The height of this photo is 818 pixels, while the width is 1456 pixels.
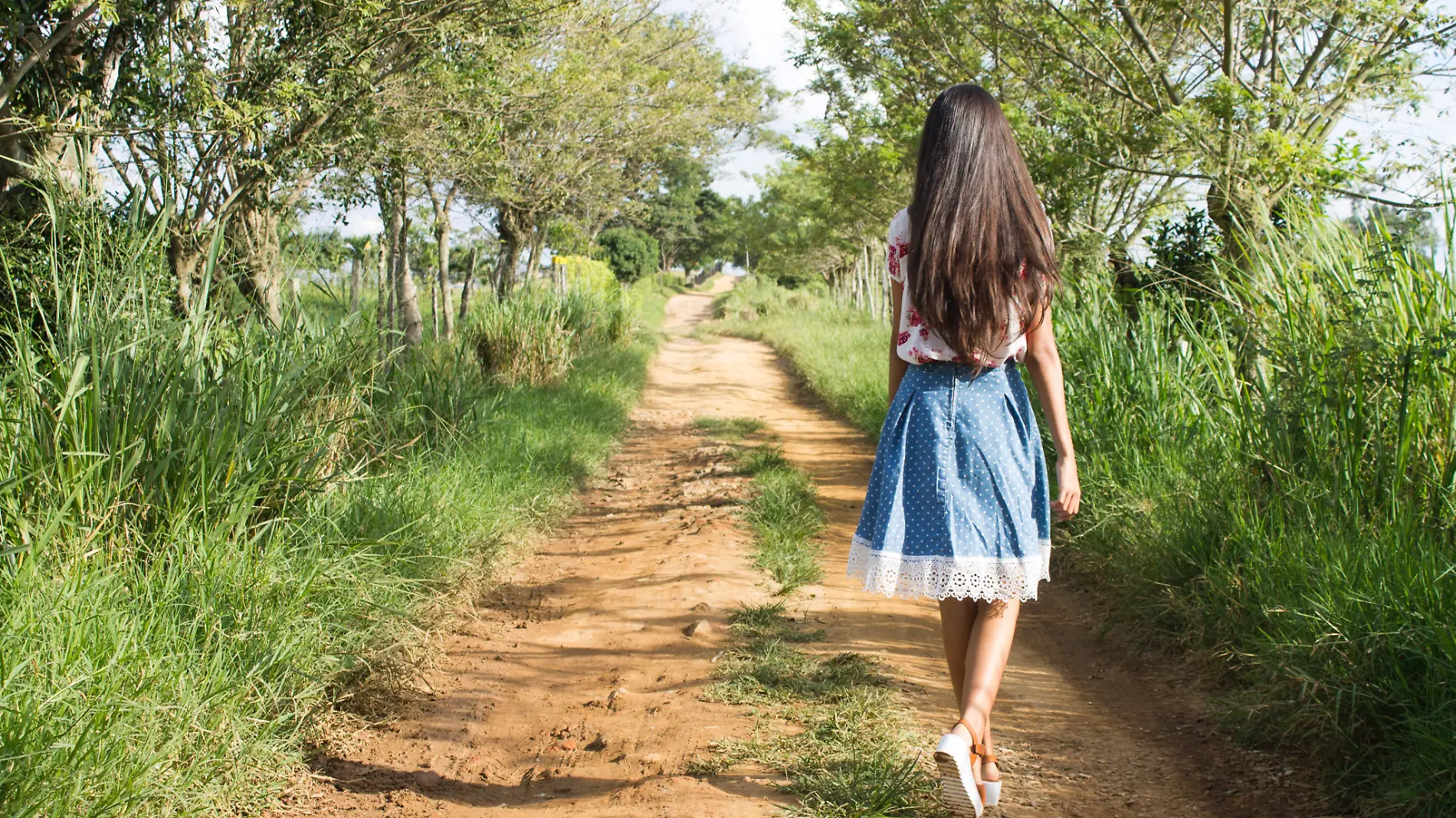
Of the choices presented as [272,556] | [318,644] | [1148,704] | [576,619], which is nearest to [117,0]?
[272,556]

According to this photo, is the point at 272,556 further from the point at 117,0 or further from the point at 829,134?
the point at 829,134

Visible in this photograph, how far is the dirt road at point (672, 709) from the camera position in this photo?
2957 millimetres

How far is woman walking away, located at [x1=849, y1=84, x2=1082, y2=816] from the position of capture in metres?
2.66

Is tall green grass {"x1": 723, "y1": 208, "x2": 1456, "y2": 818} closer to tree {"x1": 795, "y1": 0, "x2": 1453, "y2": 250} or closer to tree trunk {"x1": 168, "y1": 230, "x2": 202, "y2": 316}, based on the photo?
tree {"x1": 795, "y1": 0, "x2": 1453, "y2": 250}

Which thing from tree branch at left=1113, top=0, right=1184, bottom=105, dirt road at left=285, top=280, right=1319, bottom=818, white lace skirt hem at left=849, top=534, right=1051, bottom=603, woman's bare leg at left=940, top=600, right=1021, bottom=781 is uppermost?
tree branch at left=1113, top=0, right=1184, bottom=105

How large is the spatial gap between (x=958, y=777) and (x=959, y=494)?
0.68 meters

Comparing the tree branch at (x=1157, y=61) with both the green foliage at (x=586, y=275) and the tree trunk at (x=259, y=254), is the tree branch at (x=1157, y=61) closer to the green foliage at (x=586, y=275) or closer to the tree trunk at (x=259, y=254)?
the tree trunk at (x=259, y=254)

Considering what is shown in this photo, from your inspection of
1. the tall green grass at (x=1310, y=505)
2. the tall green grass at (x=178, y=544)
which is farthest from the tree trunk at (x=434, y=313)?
the tall green grass at (x=1310, y=505)

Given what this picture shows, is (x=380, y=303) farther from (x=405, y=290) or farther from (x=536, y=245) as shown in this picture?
(x=536, y=245)

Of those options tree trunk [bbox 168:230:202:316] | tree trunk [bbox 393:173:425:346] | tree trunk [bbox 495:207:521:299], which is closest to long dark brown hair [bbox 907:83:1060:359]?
tree trunk [bbox 168:230:202:316]

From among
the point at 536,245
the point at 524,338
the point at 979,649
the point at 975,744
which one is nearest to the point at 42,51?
the point at 979,649

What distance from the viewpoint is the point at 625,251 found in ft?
128

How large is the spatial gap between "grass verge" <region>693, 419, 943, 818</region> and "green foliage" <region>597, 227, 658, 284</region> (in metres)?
33.2

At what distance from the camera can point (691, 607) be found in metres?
4.70
